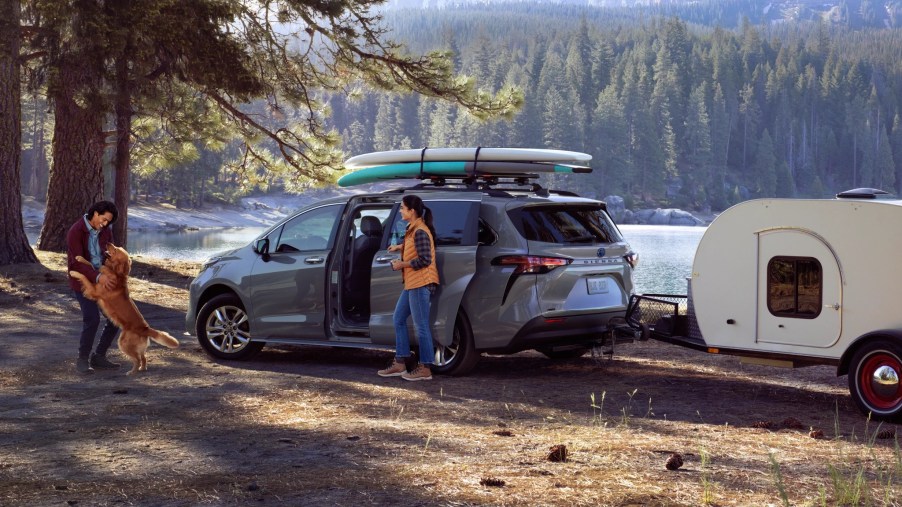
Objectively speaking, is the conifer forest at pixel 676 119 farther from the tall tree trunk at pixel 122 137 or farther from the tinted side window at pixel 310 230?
the tinted side window at pixel 310 230

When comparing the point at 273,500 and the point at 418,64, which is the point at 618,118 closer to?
the point at 418,64

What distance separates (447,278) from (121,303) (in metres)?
2.89

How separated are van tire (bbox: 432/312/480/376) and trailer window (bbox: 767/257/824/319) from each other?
2606 millimetres

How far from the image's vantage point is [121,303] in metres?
9.94

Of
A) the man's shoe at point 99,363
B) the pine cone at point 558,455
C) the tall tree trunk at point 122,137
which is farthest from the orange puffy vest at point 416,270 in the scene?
the tall tree trunk at point 122,137

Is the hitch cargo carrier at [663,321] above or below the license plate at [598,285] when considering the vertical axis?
below

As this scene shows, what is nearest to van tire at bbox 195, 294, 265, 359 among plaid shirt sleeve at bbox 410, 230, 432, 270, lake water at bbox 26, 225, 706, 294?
plaid shirt sleeve at bbox 410, 230, 432, 270

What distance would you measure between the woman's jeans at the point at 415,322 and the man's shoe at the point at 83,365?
Result: 9.35 feet

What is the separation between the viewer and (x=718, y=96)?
13125 centimetres

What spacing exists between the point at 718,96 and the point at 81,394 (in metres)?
128

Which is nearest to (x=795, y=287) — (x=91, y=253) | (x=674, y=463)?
(x=674, y=463)

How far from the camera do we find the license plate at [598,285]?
385 inches

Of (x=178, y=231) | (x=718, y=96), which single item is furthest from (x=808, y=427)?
(x=718, y=96)

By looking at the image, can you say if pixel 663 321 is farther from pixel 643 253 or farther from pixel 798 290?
pixel 643 253
